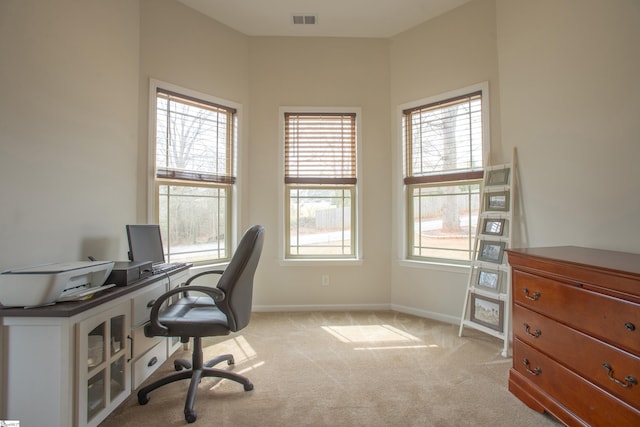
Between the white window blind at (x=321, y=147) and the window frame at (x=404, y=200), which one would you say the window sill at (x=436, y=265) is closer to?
the window frame at (x=404, y=200)

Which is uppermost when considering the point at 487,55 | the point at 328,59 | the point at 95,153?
the point at 328,59

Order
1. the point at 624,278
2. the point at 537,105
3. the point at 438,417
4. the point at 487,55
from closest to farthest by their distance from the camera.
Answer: the point at 624,278
the point at 438,417
the point at 537,105
the point at 487,55

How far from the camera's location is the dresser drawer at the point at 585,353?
123cm

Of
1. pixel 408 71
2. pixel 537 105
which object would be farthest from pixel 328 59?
pixel 537 105

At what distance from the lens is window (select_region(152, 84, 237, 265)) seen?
2814mm

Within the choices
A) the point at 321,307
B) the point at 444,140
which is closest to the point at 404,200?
the point at 444,140

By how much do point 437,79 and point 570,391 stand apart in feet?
9.18

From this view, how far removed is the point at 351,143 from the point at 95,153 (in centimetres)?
240

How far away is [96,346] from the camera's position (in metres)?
1.52

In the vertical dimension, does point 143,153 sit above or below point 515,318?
above

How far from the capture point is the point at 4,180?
1556 mm

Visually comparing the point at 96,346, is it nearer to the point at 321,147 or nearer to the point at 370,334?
the point at 370,334

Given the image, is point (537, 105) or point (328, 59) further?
point (328, 59)

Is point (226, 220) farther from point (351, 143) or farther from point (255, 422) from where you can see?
point (255, 422)
